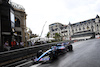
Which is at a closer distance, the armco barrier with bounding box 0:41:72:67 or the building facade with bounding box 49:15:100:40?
the armco barrier with bounding box 0:41:72:67

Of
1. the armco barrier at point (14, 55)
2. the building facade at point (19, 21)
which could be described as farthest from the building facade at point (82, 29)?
the armco barrier at point (14, 55)

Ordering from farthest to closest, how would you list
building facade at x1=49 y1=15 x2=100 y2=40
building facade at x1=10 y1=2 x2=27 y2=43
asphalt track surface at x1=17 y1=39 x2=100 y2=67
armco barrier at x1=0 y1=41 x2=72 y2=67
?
1. building facade at x1=49 y1=15 x2=100 y2=40
2. building facade at x1=10 y1=2 x2=27 y2=43
3. armco barrier at x1=0 y1=41 x2=72 y2=67
4. asphalt track surface at x1=17 y1=39 x2=100 y2=67

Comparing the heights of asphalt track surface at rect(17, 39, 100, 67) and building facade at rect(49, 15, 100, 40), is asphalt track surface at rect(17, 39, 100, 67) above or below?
below

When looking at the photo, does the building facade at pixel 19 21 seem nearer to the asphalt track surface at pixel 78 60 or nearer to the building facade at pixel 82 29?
the asphalt track surface at pixel 78 60

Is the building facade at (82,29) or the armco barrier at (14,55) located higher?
the building facade at (82,29)

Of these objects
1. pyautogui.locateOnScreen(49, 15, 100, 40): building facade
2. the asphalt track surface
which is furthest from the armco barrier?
pyautogui.locateOnScreen(49, 15, 100, 40): building facade

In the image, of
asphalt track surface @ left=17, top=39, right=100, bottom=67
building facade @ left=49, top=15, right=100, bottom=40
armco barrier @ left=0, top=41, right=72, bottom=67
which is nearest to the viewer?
asphalt track surface @ left=17, top=39, right=100, bottom=67

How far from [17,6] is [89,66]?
2074cm

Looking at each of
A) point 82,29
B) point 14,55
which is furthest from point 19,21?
point 82,29

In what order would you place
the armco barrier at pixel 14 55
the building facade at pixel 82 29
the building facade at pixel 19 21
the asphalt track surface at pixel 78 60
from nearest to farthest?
the asphalt track surface at pixel 78 60 < the armco barrier at pixel 14 55 < the building facade at pixel 19 21 < the building facade at pixel 82 29

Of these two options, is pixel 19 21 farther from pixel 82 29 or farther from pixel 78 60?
pixel 82 29

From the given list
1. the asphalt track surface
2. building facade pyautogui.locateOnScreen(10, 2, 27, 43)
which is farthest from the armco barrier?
building facade pyautogui.locateOnScreen(10, 2, 27, 43)

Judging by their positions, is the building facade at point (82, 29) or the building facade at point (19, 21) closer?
the building facade at point (19, 21)

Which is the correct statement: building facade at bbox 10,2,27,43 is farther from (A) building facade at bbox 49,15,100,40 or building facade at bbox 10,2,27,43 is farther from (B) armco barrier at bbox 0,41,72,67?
(A) building facade at bbox 49,15,100,40
